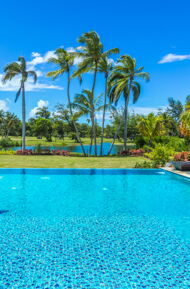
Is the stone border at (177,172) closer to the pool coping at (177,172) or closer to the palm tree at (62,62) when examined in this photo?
the pool coping at (177,172)

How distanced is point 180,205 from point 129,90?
45.2 ft

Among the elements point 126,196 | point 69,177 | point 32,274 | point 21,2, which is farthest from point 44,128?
point 32,274

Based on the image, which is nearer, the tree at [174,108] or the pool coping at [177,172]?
the pool coping at [177,172]

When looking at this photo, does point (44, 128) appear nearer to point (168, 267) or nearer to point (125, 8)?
point (125, 8)

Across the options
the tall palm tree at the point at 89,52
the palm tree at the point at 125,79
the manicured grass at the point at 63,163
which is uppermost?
the tall palm tree at the point at 89,52

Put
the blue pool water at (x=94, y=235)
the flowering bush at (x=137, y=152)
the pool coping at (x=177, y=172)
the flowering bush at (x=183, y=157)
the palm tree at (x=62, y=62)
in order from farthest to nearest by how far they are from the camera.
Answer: the palm tree at (x=62, y=62) < the flowering bush at (x=137, y=152) < the flowering bush at (x=183, y=157) < the pool coping at (x=177, y=172) < the blue pool water at (x=94, y=235)

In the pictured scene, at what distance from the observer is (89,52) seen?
18469mm

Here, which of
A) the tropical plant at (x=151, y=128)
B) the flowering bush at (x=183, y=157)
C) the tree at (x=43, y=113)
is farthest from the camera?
the tree at (x=43, y=113)

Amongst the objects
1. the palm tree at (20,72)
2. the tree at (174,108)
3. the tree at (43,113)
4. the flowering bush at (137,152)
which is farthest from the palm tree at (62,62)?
the tree at (43,113)

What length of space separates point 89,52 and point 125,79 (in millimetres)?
3175

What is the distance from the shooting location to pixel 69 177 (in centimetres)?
1103

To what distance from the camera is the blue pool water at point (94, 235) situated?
11.8 feet

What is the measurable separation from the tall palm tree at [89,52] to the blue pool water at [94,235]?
11429 mm

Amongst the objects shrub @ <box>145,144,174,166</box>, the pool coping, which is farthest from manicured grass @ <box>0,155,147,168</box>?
the pool coping
